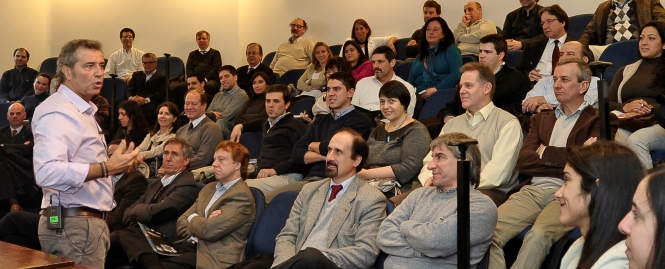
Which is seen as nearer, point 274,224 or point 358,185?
point 358,185

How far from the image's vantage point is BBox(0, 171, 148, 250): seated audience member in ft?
15.5

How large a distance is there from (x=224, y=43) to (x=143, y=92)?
5.80 ft

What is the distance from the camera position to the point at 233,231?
4094mm

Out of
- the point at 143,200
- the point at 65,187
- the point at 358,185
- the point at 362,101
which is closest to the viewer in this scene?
the point at 65,187

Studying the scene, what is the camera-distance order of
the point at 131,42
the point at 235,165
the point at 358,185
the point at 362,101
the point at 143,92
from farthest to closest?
1. the point at 131,42
2. the point at 143,92
3. the point at 362,101
4. the point at 235,165
5. the point at 358,185

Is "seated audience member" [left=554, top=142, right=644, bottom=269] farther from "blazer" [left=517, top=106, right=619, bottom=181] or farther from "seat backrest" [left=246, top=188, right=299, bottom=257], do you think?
"seat backrest" [left=246, top=188, right=299, bottom=257]

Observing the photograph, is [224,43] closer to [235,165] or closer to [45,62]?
[45,62]

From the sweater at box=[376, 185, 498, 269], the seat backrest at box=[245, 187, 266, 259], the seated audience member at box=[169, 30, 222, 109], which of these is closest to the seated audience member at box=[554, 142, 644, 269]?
the sweater at box=[376, 185, 498, 269]

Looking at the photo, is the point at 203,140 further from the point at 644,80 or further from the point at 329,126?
the point at 644,80

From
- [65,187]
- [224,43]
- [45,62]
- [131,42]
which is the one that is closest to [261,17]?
[224,43]

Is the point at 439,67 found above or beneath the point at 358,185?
above

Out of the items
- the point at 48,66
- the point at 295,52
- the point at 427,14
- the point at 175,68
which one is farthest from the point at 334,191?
the point at 48,66

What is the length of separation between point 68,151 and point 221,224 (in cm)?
135

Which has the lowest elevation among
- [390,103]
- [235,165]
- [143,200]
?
[143,200]
